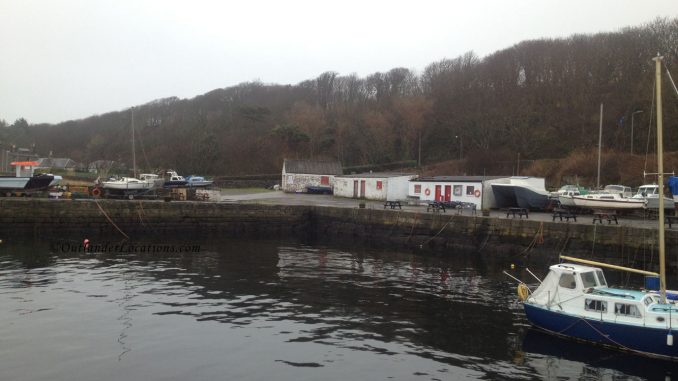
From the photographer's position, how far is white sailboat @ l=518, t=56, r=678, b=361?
12.9 meters

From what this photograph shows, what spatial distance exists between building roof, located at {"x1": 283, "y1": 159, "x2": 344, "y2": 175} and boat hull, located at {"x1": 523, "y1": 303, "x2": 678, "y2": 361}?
48501 millimetres

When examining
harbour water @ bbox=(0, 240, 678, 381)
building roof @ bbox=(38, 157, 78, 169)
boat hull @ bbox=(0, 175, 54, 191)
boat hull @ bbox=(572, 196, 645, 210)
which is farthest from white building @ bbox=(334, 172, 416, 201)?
building roof @ bbox=(38, 157, 78, 169)

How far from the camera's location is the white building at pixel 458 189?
130ft

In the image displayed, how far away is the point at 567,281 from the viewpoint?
49.6ft

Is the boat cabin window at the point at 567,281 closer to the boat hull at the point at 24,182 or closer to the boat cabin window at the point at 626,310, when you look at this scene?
the boat cabin window at the point at 626,310

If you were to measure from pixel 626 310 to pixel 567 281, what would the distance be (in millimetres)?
1855

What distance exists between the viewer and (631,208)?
32.2m

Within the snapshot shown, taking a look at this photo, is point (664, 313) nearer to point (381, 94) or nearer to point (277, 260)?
point (277, 260)

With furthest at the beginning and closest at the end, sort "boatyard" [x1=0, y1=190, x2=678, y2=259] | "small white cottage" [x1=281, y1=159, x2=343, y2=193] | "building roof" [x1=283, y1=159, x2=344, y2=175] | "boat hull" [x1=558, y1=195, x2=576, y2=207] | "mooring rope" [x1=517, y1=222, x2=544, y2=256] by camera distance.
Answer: "building roof" [x1=283, y1=159, x2=344, y2=175], "small white cottage" [x1=281, y1=159, x2=343, y2=193], "boat hull" [x1=558, y1=195, x2=576, y2=207], "mooring rope" [x1=517, y1=222, x2=544, y2=256], "boatyard" [x1=0, y1=190, x2=678, y2=259]

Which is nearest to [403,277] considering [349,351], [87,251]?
[349,351]

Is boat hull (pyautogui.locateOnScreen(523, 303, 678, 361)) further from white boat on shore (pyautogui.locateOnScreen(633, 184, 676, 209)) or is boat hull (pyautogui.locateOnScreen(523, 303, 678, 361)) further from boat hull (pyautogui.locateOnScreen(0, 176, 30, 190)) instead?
boat hull (pyautogui.locateOnScreen(0, 176, 30, 190))

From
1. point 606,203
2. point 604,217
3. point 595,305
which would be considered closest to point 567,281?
point 595,305

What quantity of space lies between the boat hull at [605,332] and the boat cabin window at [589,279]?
126cm

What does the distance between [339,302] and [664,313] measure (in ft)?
33.0
